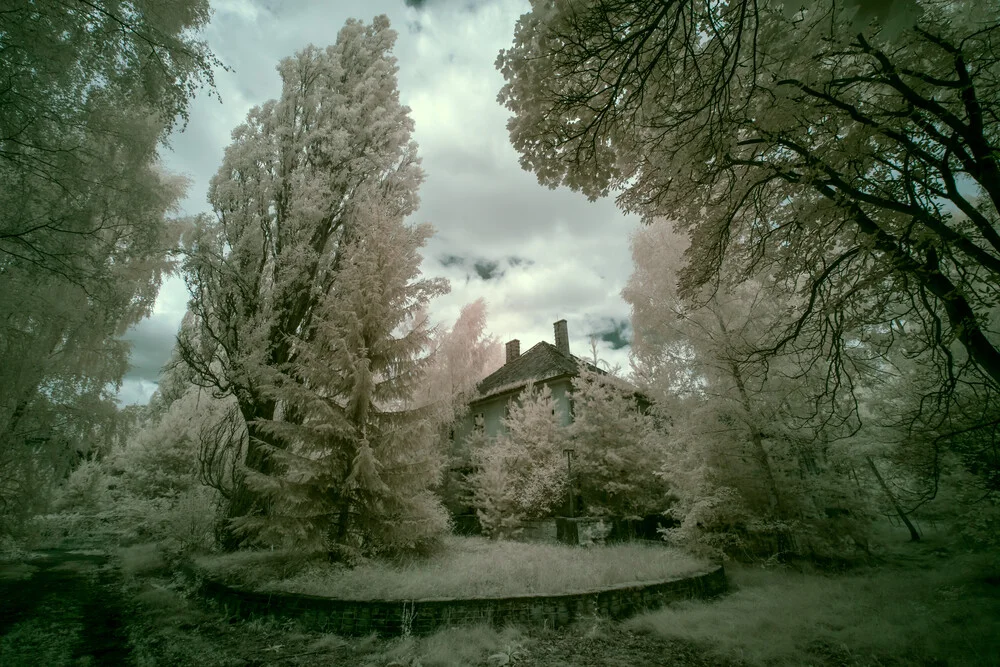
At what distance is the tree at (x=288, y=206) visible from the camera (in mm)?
10461

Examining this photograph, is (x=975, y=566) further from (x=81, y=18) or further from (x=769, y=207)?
(x=81, y=18)

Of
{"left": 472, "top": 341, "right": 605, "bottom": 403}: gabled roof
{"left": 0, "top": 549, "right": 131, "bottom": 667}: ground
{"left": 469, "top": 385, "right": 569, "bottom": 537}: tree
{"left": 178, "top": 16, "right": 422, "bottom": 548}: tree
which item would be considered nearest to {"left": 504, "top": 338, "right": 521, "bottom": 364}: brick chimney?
{"left": 472, "top": 341, "right": 605, "bottom": 403}: gabled roof

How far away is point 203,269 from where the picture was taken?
10.7m

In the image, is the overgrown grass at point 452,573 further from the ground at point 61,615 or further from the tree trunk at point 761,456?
the tree trunk at point 761,456

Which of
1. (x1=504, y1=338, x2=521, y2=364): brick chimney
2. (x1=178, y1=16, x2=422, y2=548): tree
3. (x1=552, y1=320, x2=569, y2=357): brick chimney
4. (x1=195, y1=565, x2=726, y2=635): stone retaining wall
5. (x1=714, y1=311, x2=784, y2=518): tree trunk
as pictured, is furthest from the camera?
(x1=504, y1=338, x2=521, y2=364): brick chimney

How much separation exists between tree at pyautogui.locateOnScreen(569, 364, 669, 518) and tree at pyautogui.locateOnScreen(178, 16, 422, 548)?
9.29 m

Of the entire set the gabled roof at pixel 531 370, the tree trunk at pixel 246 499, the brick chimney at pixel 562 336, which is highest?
the brick chimney at pixel 562 336

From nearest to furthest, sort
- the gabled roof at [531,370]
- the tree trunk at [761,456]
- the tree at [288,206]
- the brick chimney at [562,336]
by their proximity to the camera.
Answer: the tree trunk at [761,456]
the tree at [288,206]
the gabled roof at [531,370]
the brick chimney at [562,336]

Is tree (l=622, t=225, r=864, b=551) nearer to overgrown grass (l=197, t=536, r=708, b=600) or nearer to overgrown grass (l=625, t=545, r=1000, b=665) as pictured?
overgrown grass (l=625, t=545, r=1000, b=665)

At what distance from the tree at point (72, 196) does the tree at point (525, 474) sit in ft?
35.0

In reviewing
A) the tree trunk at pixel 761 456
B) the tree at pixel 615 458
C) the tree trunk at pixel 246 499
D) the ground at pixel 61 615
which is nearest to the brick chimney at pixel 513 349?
the tree at pixel 615 458

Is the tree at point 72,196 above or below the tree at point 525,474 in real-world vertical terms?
above

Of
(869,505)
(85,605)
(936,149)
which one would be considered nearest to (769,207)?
(936,149)

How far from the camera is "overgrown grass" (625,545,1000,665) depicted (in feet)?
18.4
